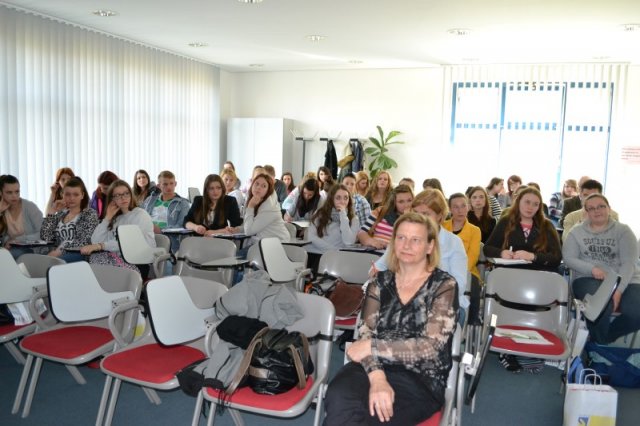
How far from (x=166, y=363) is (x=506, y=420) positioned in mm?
2185

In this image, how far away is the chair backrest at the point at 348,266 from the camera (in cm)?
433

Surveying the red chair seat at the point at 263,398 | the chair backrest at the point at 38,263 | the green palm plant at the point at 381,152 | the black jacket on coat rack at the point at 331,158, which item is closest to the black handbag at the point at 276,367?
the red chair seat at the point at 263,398

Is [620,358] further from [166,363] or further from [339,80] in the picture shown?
[339,80]

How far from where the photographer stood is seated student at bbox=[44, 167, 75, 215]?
21.3 feet

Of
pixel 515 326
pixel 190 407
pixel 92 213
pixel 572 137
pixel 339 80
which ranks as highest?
pixel 339 80

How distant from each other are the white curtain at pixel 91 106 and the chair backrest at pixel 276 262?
4372 millimetres

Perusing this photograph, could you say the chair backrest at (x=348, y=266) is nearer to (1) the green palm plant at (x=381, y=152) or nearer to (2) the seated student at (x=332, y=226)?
(2) the seated student at (x=332, y=226)

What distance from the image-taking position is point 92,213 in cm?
514

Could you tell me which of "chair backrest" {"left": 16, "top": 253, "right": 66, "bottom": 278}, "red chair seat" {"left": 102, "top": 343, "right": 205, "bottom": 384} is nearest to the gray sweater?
"red chair seat" {"left": 102, "top": 343, "right": 205, "bottom": 384}

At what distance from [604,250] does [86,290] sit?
4.07 metres

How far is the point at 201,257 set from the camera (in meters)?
5.14

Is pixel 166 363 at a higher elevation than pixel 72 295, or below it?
below

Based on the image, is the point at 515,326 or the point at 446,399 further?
the point at 515,326

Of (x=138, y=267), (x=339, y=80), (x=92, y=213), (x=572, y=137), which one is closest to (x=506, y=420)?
(x=138, y=267)
